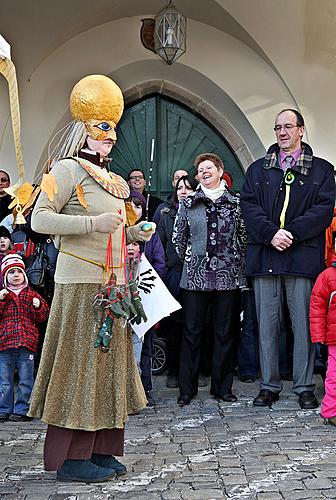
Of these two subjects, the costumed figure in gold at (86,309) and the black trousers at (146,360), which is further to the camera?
the black trousers at (146,360)

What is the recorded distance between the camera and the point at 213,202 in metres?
5.57

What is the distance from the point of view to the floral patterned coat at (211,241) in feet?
18.1

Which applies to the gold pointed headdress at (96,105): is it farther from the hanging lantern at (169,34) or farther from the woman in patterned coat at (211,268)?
the hanging lantern at (169,34)

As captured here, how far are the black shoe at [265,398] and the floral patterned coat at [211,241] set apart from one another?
75cm

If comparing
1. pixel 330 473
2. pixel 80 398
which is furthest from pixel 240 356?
pixel 80 398

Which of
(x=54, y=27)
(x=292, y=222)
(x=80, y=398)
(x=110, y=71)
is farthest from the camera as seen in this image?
(x=110, y=71)

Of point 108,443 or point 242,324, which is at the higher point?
point 242,324

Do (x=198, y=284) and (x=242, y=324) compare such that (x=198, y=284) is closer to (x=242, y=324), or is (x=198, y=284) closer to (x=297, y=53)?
(x=242, y=324)

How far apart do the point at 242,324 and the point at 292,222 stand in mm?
1445

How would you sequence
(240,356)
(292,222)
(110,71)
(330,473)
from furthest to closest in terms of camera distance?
(110,71)
(240,356)
(292,222)
(330,473)

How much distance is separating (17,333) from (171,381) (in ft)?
4.80

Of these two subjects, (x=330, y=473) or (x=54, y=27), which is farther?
(x=54, y=27)

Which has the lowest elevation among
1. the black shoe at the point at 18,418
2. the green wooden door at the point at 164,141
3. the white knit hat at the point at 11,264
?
the black shoe at the point at 18,418

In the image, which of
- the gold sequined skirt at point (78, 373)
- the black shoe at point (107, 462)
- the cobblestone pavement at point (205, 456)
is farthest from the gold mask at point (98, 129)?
the cobblestone pavement at point (205, 456)
